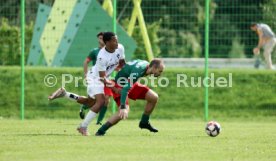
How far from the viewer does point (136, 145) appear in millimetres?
12727

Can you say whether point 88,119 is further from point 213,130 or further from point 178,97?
Answer: point 178,97

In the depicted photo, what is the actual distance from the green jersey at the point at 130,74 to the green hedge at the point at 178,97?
25.2ft

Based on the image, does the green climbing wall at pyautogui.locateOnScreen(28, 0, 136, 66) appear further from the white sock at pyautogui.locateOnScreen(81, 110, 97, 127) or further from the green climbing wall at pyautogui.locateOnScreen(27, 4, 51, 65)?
the white sock at pyautogui.locateOnScreen(81, 110, 97, 127)

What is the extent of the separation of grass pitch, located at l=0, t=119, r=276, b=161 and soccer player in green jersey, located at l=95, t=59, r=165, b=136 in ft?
1.18

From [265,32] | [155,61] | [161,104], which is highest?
[155,61]

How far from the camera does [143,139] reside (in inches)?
552

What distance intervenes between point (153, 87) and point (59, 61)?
121 inches

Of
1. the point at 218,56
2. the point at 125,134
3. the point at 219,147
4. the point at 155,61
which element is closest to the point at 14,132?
the point at 125,134

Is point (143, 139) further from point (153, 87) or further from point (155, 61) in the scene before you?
point (153, 87)

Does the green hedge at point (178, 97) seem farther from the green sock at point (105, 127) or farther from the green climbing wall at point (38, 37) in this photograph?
the green sock at point (105, 127)

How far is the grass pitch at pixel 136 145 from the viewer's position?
11.0 m

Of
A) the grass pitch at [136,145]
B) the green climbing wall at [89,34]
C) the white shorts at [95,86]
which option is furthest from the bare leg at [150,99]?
the green climbing wall at [89,34]

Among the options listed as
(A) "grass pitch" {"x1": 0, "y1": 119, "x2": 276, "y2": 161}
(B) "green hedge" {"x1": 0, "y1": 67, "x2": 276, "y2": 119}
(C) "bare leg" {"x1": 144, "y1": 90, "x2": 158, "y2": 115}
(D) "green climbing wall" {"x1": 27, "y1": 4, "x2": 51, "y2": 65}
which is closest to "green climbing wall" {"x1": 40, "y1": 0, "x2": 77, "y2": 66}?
(D) "green climbing wall" {"x1": 27, "y1": 4, "x2": 51, "y2": 65}

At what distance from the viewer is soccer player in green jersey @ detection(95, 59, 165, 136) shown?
46.5 feet
